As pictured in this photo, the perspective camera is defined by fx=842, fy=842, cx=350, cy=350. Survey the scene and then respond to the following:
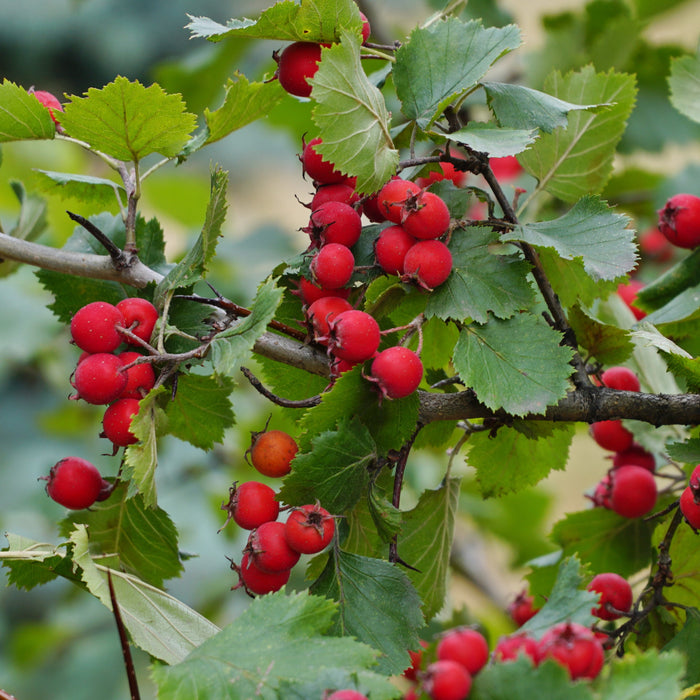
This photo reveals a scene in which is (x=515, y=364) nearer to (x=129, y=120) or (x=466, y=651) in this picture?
Answer: (x=466, y=651)

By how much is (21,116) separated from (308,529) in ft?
1.08

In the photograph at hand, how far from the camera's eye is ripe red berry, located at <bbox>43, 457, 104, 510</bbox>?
0.54 m

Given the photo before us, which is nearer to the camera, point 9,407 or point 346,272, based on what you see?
point 346,272

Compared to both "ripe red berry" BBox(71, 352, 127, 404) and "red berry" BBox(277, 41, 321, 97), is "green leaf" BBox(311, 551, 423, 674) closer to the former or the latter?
"ripe red berry" BBox(71, 352, 127, 404)

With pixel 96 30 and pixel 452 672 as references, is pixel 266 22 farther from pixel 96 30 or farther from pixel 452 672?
pixel 96 30

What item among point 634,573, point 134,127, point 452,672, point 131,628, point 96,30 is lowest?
point 96,30

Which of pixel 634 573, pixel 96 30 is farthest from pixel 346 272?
pixel 96 30

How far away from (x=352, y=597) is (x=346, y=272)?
185mm

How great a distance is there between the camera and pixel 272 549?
1.54 ft

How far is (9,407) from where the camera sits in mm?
1679

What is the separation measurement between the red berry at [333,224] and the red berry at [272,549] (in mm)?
166

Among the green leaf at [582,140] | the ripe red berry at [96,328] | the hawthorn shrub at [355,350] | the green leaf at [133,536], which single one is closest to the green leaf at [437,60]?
the hawthorn shrub at [355,350]

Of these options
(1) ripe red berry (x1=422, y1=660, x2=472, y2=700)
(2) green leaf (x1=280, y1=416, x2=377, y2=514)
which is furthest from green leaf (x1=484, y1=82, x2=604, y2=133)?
(1) ripe red berry (x1=422, y1=660, x2=472, y2=700)

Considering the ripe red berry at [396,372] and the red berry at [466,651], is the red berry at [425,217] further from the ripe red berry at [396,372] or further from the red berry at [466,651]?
the red berry at [466,651]
